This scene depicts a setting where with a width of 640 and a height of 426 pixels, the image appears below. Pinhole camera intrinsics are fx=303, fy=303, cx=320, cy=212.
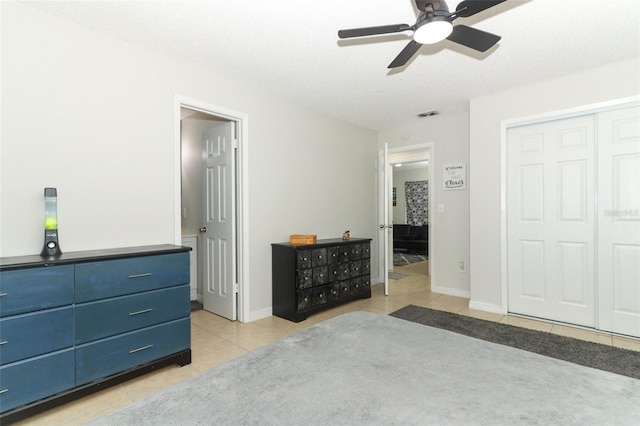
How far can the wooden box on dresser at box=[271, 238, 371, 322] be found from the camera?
3.41 m

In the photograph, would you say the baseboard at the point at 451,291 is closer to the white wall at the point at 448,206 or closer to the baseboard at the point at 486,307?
the white wall at the point at 448,206

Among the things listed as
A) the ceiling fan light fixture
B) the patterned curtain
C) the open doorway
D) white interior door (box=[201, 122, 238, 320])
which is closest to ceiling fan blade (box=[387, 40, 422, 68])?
the ceiling fan light fixture

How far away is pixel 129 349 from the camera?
2.09m

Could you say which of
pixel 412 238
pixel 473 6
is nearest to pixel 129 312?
pixel 473 6

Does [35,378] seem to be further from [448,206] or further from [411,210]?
[411,210]

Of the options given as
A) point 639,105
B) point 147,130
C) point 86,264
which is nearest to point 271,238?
point 147,130

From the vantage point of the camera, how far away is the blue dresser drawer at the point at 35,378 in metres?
1.64

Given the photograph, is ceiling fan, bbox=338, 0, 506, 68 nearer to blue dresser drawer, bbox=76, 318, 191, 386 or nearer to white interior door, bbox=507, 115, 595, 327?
white interior door, bbox=507, 115, 595, 327

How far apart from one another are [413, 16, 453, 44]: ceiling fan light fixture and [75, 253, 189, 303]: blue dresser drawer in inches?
89.3

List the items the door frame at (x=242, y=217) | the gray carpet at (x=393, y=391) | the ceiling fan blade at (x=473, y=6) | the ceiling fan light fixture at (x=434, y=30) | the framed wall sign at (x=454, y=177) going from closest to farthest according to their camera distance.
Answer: the gray carpet at (x=393, y=391) → the ceiling fan blade at (x=473, y=6) → the ceiling fan light fixture at (x=434, y=30) → the door frame at (x=242, y=217) → the framed wall sign at (x=454, y=177)

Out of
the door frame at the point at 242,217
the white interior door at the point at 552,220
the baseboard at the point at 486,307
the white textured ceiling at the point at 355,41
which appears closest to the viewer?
the white textured ceiling at the point at 355,41

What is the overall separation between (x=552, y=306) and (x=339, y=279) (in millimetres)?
2406

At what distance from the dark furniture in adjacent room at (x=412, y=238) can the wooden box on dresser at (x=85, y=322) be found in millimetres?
7424

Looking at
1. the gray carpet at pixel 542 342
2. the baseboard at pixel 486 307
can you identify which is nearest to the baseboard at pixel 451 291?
the baseboard at pixel 486 307
